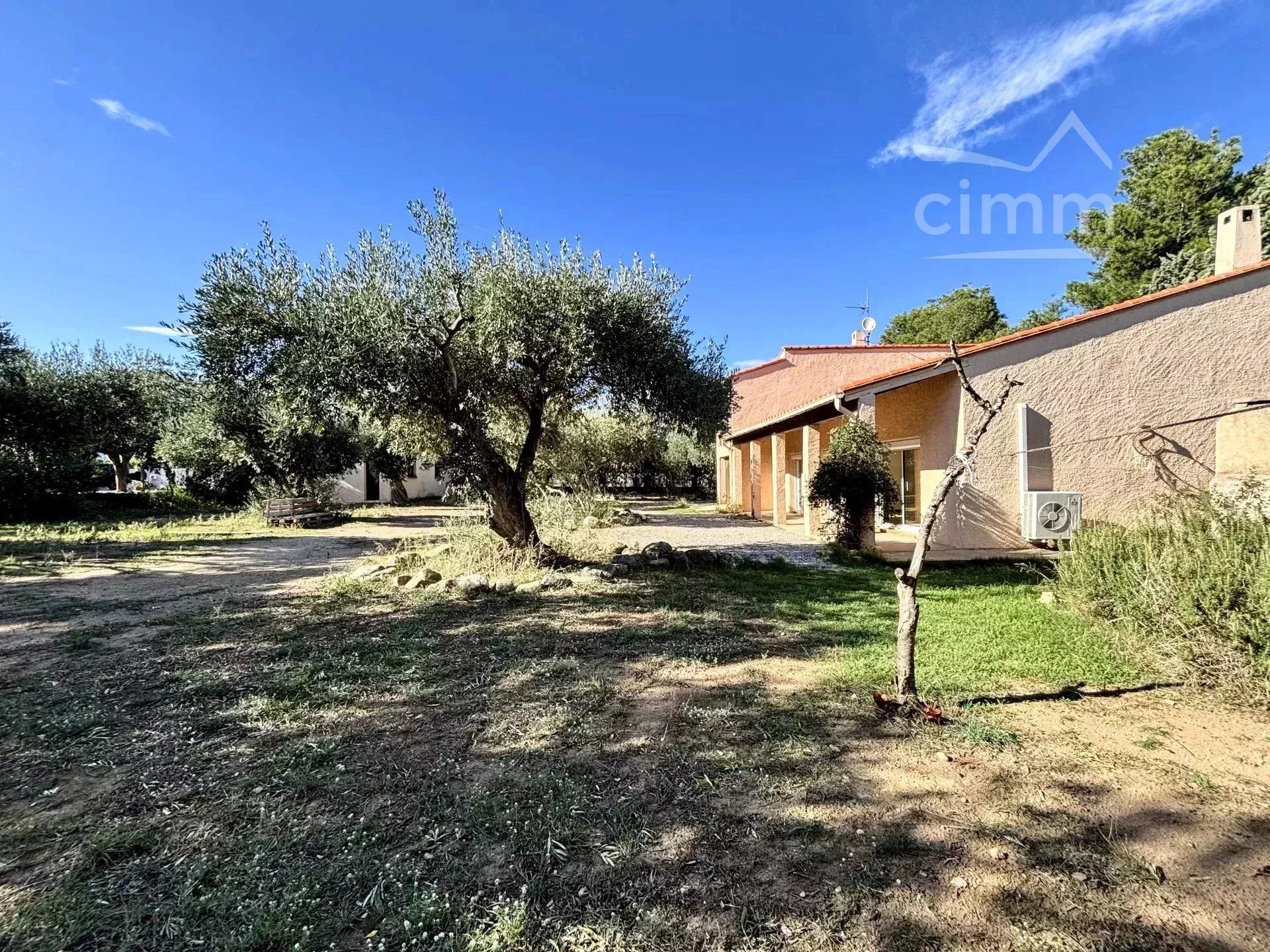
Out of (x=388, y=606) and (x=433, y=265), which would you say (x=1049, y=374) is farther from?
(x=388, y=606)

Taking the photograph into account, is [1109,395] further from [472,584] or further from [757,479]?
[472,584]

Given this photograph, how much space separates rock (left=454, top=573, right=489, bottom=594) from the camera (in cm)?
762

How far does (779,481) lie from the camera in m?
17.4

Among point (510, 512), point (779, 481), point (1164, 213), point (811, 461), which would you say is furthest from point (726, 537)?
point (1164, 213)

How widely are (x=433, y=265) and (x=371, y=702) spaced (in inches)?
247

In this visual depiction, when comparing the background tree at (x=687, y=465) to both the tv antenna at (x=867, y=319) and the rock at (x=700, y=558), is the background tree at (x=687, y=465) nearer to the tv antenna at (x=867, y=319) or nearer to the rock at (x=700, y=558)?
the tv antenna at (x=867, y=319)

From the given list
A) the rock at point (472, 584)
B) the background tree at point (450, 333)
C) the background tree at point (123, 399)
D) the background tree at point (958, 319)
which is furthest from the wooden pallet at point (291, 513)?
the background tree at point (958, 319)

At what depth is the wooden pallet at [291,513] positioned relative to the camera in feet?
55.8

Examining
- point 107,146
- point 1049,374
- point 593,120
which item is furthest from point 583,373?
point 107,146

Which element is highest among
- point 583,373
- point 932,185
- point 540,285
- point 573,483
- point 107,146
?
point 932,185

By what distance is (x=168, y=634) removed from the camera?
6043mm

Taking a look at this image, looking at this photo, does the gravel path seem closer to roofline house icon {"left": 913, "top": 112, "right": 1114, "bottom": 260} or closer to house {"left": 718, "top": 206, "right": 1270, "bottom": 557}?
house {"left": 718, "top": 206, "right": 1270, "bottom": 557}

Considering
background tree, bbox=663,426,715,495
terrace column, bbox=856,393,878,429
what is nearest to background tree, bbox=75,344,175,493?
background tree, bbox=663,426,715,495

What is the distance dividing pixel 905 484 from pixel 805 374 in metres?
10.6
